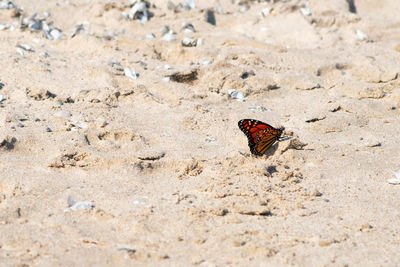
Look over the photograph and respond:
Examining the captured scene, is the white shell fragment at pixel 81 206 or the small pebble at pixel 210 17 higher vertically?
the white shell fragment at pixel 81 206

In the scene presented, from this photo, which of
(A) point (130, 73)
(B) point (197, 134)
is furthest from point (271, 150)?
(A) point (130, 73)

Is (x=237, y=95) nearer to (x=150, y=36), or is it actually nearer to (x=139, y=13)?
(x=150, y=36)

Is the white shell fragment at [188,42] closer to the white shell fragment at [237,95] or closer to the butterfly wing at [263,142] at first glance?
the white shell fragment at [237,95]

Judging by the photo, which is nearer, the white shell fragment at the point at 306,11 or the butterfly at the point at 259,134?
the butterfly at the point at 259,134

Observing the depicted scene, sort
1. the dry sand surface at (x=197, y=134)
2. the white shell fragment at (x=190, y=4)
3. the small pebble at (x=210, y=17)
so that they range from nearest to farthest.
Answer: the dry sand surface at (x=197, y=134), the small pebble at (x=210, y=17), the white shell fragment at (x=190, y=4)

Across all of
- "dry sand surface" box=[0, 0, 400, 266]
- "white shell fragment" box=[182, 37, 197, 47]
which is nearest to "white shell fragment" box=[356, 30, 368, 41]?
"dry sand surface" box=[0, 0, 400, 266]

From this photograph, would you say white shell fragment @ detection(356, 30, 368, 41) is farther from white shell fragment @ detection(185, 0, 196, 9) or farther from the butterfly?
the butterfly

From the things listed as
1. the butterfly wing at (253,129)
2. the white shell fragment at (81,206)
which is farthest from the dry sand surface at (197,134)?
the butterfly wing at (253,129)

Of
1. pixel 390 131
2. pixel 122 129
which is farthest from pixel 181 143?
pixel 390 131
